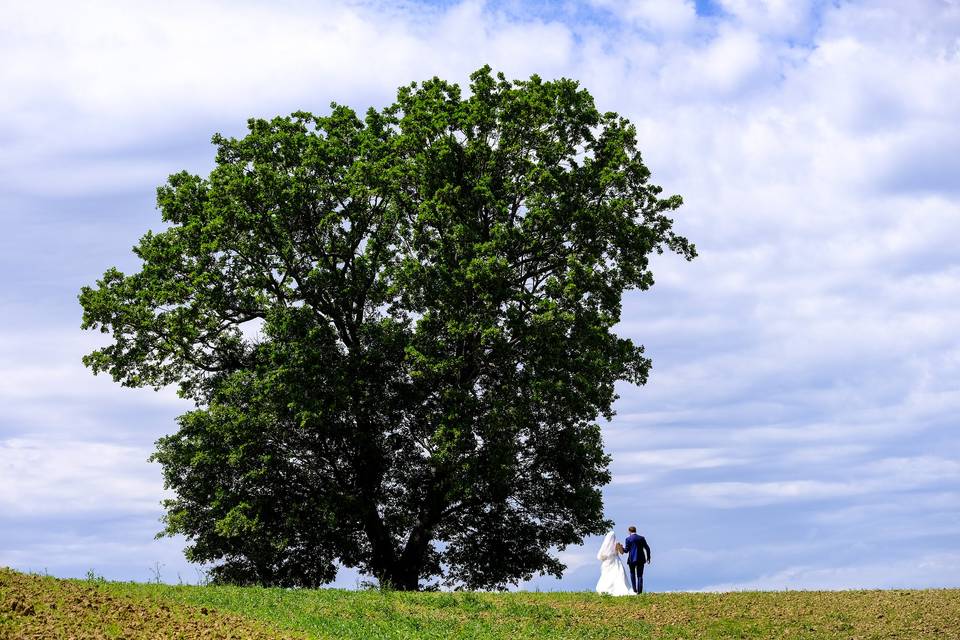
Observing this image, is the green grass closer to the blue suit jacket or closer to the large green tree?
the blue suit jacket

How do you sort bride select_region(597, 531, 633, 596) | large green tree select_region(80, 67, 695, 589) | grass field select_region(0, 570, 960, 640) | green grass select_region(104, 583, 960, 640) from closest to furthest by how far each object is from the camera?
grass field select_region(0, 570, 960, 640) → green grass select_region(104, 583, 960, 640) → bride select_region(597, 531, 633, 596) → large green tree select_region(80, 67, 695, 589)

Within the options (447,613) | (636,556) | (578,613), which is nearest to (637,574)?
(636,556)

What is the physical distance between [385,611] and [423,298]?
11739 millimetres

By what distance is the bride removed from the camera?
27156 millimetres

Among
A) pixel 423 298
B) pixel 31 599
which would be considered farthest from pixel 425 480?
pixel 31 599

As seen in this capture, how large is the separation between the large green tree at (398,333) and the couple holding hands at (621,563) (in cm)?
469

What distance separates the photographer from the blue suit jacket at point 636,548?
2789cm

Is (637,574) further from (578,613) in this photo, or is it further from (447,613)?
(447,613)

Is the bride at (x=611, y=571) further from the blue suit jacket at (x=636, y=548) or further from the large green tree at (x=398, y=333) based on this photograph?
the large green tree at (x=398, y=333)

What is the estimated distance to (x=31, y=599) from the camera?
63.1 feet

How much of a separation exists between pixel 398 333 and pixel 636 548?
10316 mm

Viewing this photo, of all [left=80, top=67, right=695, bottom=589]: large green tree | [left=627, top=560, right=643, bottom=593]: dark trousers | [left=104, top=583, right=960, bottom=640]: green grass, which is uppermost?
[left=80, top=67, right=695, bottom=589]: large green tree

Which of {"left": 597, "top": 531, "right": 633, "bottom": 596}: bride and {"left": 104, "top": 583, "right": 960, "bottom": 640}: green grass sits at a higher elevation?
{"left": 597, "top": 531, "right": 633, "bottom": 596}: bride

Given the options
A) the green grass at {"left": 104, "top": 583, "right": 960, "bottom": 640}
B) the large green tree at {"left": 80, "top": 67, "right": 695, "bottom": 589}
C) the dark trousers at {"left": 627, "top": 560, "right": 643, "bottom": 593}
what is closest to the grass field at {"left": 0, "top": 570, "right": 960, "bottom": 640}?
the green grass at {"left": 104, "top": 583, "right": 960, "bottom": 640}
